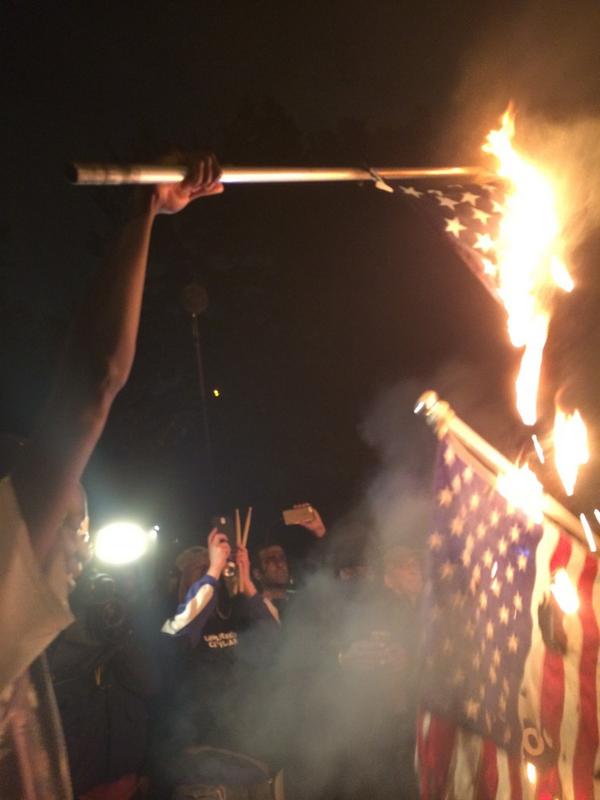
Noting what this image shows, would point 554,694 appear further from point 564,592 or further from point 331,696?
point 331,696

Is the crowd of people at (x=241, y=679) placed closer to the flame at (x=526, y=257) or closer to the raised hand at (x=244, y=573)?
the raised hand at (x=244, y=573)

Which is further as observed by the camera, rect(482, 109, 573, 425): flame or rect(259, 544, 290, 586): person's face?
rect(259, 544, 290, 586): person's face

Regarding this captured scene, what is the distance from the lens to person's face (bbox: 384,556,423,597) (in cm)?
526

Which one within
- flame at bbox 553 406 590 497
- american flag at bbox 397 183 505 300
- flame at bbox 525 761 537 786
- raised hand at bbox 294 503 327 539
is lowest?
flame at bbox 525 761 537 786

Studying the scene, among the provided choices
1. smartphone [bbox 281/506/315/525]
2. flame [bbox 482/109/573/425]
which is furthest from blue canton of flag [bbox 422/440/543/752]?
smartphone [bbox 281/506/315/525]

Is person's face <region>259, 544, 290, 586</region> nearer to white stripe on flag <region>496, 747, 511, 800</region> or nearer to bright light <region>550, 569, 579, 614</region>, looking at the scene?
white stripe on flag <region>496, 747, 511, 800</region>

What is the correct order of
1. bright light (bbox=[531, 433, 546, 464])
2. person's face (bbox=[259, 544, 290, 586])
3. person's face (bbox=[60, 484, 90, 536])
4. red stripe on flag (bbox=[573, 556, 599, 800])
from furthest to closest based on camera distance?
person's face (bbox=[259, 544, 290, 586]) → bright light (bbox=[531, 433, 546, 464]) → red stripe on flag (bbox=[573, 556, 599, 800]) → person's face (bbox=[60, 484, 90, 536])

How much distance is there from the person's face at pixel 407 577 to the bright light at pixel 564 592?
2804 mm

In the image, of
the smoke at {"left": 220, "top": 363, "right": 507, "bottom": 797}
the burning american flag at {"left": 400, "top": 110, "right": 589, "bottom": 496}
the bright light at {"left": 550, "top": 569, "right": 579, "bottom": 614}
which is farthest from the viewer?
the smoke at {"left": 220, "top": 363, "right": 507, "bottom": 797}

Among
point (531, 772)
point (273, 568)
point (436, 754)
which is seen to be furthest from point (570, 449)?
point (273, 568)

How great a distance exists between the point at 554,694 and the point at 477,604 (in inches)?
19.6

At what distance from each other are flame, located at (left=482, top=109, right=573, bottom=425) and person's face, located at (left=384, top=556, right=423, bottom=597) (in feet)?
7.55

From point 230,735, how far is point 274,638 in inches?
32.0

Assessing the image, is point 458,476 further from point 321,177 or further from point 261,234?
point 261,234
